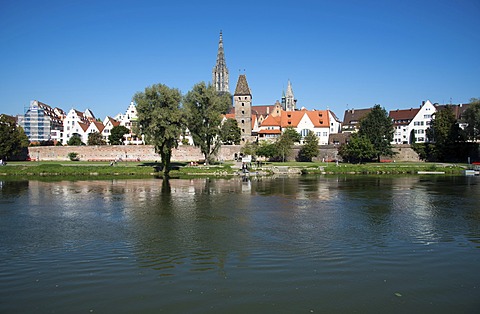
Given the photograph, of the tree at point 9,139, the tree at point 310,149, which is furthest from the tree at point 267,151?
the tree at point 9,139

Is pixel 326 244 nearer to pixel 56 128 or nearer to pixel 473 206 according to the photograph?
pixel 473 206

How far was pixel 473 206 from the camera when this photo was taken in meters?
25.1

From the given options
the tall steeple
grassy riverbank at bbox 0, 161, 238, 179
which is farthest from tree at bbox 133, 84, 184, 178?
the tall steeple

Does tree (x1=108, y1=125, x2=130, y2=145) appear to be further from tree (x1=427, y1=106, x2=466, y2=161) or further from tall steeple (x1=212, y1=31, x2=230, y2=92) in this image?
tall steeple (x1=212, y1=31, x2=230, y2=92)

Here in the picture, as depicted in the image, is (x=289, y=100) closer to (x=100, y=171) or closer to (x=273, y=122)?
(x=273, y=122)

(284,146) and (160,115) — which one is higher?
(160,115)

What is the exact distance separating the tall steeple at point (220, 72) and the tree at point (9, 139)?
90376 mm

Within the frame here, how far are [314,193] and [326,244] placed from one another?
56.2 ft

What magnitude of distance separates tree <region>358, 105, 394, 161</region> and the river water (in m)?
43.0

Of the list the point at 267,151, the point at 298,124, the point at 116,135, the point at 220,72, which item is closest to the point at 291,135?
the point at 267,151

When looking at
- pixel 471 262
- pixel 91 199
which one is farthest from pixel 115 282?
pixel 91 199

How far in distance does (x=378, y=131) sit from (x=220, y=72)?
96.5 meters

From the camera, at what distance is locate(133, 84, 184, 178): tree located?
4694cm

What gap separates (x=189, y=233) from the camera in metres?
17.6
